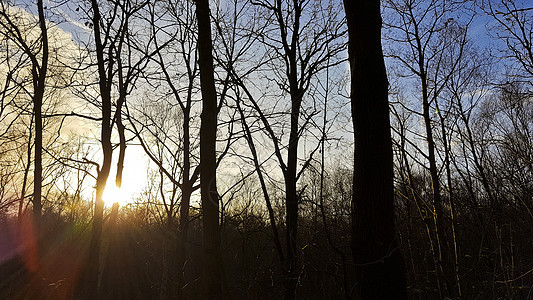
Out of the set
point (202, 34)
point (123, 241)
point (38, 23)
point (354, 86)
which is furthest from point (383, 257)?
point (123, 241)

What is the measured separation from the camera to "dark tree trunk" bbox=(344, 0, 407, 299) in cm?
308

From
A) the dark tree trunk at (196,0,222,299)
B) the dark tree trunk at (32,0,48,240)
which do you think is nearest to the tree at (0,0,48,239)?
the dark tree trunk at (32,0,48,240)

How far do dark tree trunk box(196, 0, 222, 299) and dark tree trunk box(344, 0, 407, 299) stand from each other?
1.97 m

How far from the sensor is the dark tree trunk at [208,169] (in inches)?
174

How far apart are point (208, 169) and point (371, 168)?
231cm

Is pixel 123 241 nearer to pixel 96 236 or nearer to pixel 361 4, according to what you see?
pixel 96 236

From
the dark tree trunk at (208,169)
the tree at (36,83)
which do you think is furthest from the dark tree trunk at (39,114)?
the dark tree trunk at (208,169)

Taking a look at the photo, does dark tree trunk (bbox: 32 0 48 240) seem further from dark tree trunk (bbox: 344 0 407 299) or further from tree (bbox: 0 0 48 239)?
dark tree trunk (bbox: 344 0 407 299)

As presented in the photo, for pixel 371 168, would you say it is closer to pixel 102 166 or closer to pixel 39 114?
pixel 102 166

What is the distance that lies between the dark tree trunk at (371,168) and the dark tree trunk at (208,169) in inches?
77.4

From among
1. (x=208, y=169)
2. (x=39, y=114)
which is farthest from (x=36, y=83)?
(x=208, y=169)

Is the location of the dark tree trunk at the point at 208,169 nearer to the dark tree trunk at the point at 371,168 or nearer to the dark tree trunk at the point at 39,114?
the dark tree trunk at the point at 371,168

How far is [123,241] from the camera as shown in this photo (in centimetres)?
2164

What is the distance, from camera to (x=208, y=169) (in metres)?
4.76
